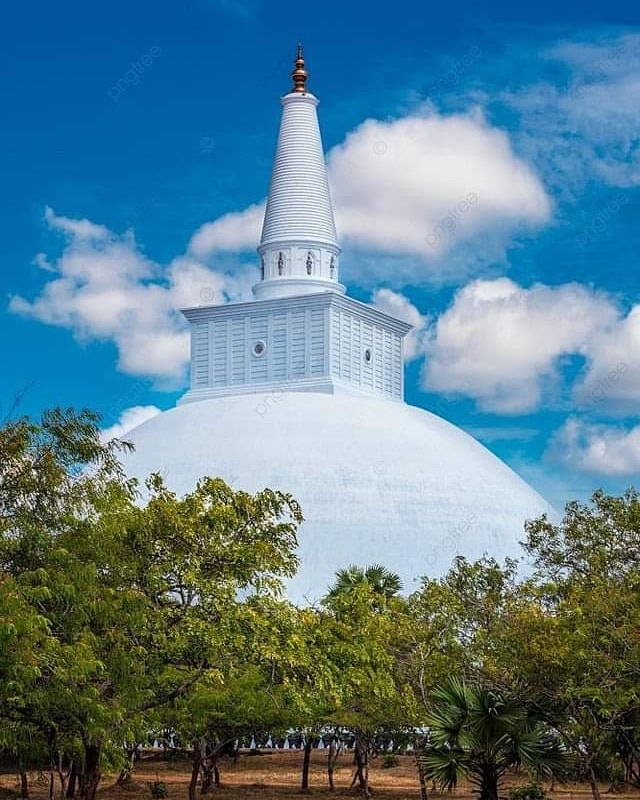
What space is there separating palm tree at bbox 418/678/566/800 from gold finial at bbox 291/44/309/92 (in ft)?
138

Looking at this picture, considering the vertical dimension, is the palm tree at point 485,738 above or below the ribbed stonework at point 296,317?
below

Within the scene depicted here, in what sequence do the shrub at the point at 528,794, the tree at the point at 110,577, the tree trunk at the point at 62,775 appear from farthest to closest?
1. the shrub at the point at 528,794
2. the tree trunk at the point at 62,775
3. the tree at the point at 110,577

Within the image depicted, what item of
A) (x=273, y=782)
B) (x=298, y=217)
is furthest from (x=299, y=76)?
(x=273, y=782)

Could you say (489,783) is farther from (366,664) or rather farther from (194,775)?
(194,775)

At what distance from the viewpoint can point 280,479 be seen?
49.9m

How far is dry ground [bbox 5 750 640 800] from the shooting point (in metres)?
37.2

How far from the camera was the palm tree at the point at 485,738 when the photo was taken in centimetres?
2383

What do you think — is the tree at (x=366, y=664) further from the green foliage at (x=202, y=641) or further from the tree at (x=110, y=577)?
the tree at (x=110, y=577)

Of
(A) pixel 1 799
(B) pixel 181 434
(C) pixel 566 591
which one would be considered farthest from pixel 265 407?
(C) pixel 566 591

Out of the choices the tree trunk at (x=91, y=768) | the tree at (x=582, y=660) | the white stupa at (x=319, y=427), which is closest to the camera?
the tree at (x=582, y=660)

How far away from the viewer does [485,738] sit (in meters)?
23.9

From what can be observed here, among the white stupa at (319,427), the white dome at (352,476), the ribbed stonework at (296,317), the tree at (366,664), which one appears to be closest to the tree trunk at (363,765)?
Answer: the tree at (366,664)

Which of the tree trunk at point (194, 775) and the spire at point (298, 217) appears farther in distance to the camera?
the spire at point (298, 217)

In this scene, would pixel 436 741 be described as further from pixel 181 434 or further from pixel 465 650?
pixel 181 434
